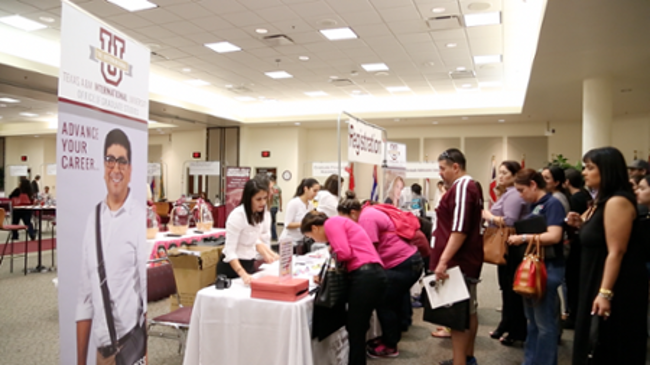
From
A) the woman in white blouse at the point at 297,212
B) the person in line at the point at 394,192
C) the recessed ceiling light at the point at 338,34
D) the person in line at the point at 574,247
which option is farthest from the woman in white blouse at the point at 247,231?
the recessed ceiling light at the point at 338,34

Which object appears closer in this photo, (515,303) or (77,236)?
(77,236)

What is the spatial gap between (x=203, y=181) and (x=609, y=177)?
15.3 meters

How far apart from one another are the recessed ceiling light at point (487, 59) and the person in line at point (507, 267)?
202 inches

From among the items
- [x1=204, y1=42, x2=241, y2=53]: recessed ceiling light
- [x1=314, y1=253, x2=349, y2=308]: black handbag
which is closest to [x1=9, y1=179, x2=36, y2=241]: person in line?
[x1=204, y1=42, x2=241, y2=53]: recessed ceiling light

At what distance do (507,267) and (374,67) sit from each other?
21.3ft

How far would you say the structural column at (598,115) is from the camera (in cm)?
738

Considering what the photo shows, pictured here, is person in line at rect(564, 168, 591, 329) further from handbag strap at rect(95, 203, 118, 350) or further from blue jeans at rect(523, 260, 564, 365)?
handbag strap at rect(95, 203, 118, 350)

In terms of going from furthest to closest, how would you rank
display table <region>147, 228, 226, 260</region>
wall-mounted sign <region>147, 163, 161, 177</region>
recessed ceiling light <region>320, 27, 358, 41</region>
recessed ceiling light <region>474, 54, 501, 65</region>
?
wall-mounted sign <region>147, 163, 161, 177</region> → recessed ceiling light <region>474, 54, 501, 65</region> → recessed ceiling light <region>320, 27, 358, 41</region> → display table <region>147, 228, 226, 260</region>

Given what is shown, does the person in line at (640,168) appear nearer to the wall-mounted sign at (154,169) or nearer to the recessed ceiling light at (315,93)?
the recessed ceiling light at (315,93)

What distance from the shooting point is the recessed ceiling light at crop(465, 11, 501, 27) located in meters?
6.55

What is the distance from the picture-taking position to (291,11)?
650cm

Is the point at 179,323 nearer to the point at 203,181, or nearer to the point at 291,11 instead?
the point at 291,11

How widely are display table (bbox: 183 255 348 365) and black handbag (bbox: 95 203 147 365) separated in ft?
2.49

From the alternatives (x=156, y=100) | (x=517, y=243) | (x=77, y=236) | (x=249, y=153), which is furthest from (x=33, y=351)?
(x=249, y=153)
